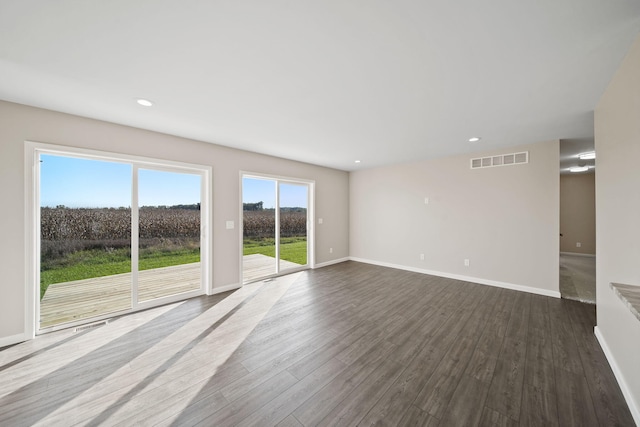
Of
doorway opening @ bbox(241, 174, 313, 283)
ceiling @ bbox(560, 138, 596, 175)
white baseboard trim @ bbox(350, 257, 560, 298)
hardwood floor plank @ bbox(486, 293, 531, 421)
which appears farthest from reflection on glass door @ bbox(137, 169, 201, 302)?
ceiling @ bbox(560, 138, 596, 175)

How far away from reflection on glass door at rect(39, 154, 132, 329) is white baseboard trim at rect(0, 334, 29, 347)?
0.22 metres

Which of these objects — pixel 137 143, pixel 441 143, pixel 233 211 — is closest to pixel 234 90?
pixel 137 143

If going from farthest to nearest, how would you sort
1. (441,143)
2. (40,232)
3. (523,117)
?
(441,143) → (523,117) → (40,232)

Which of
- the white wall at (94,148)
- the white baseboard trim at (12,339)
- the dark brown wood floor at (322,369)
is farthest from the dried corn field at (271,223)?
the white baseboard trim at (12,339)

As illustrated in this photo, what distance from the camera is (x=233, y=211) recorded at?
404 centimetres

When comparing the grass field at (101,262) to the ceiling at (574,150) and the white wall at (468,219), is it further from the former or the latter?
the ceiling at (574,150)

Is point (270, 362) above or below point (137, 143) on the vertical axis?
below

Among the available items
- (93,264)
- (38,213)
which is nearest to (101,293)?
(93,264)

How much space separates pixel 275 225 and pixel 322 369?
3.27 m

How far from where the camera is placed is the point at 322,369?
1.95 meters

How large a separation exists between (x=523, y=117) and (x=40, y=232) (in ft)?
19.8

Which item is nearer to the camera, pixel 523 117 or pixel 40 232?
pixel 40 232

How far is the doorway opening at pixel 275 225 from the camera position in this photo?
4.44m

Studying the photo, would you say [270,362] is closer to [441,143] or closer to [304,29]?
[304,29]
